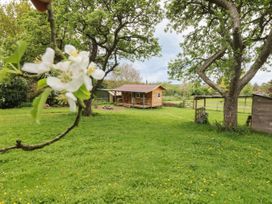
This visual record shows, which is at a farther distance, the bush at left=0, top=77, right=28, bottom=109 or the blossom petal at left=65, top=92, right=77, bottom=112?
the bush at left=0, top=77, right=28, bottom=109

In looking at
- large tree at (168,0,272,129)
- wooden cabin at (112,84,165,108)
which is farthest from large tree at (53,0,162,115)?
wooden cabin at (112,84,165,108)

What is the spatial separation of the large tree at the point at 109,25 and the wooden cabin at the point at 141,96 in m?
11.8

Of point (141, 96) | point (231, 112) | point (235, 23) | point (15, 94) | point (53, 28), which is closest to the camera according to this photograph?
point (53, 28)

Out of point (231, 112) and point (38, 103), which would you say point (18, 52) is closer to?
point (38, 103)

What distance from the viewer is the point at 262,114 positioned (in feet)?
44.9

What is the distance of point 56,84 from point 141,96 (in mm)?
29952

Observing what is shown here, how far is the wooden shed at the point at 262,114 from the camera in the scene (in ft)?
44.2

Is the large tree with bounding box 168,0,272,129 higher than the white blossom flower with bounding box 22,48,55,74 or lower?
higher

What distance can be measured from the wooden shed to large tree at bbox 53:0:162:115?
6884 millimetres

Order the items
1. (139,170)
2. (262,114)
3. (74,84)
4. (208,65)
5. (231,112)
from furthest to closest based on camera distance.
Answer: (208,65) → (262,114) → (231,112) → (139,170) → (74,84)

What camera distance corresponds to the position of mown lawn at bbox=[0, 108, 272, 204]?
5.50 metres

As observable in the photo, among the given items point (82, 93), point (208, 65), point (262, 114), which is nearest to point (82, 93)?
point (82, 93)

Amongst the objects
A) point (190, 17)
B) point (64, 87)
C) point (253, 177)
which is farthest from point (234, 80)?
point (64, 87)

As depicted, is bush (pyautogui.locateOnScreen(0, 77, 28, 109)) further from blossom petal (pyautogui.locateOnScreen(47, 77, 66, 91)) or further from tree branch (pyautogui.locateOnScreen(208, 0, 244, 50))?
blossom petal (pyautogui.locateOnScreen(47, 77, 66, 91))
